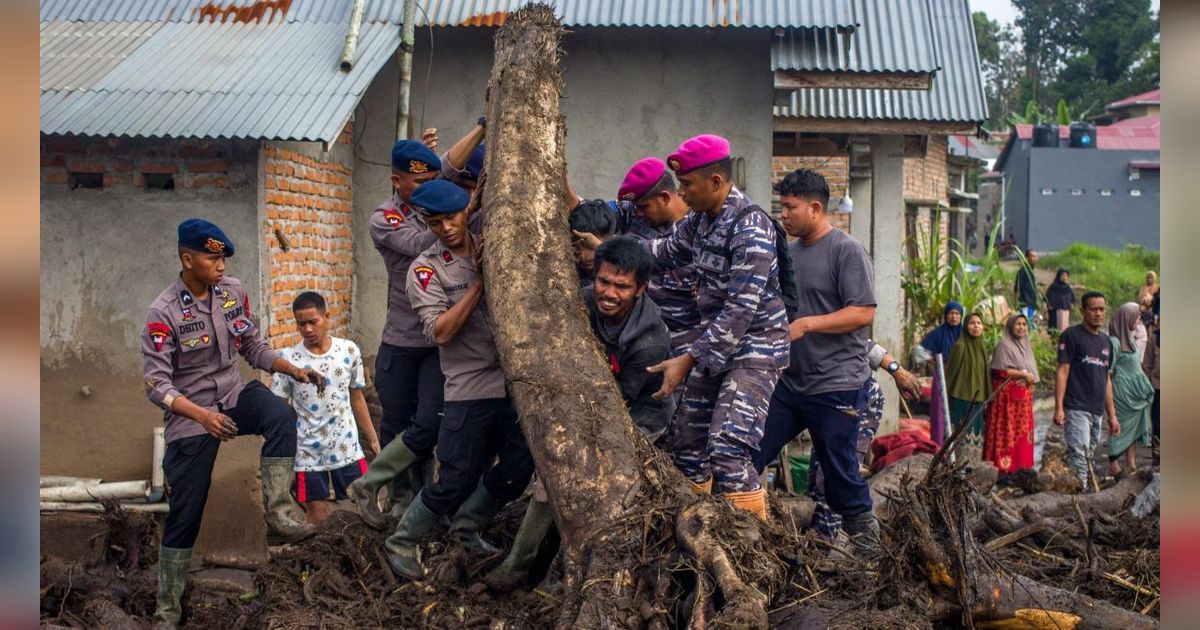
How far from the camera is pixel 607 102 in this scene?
8.88 metres

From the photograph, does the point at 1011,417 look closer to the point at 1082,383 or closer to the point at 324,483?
the point at 1082,383

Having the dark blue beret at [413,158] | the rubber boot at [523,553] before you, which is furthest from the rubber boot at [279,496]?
the dark blue beret at [413,158]

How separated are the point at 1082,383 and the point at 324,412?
20.5ft

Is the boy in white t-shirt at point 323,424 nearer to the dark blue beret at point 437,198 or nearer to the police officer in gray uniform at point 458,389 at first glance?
the police officer in gray uniform at point 458,389

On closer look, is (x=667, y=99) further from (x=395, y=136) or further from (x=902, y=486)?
(x=902, y=486)

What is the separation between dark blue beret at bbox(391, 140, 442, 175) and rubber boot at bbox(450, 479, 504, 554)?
157cm

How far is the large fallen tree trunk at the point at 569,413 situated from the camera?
373cm

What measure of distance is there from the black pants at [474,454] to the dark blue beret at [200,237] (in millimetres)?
1418

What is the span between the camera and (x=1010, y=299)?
55.7 feet

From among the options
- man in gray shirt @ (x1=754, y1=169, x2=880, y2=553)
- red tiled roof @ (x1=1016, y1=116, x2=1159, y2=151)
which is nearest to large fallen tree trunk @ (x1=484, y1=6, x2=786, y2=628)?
man in gray shirt @ (x1=754, y1=169, x2=880, y2=553)

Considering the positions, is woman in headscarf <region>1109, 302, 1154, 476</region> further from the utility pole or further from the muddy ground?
the utility pole

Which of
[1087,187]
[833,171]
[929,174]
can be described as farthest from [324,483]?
[1087,187]
